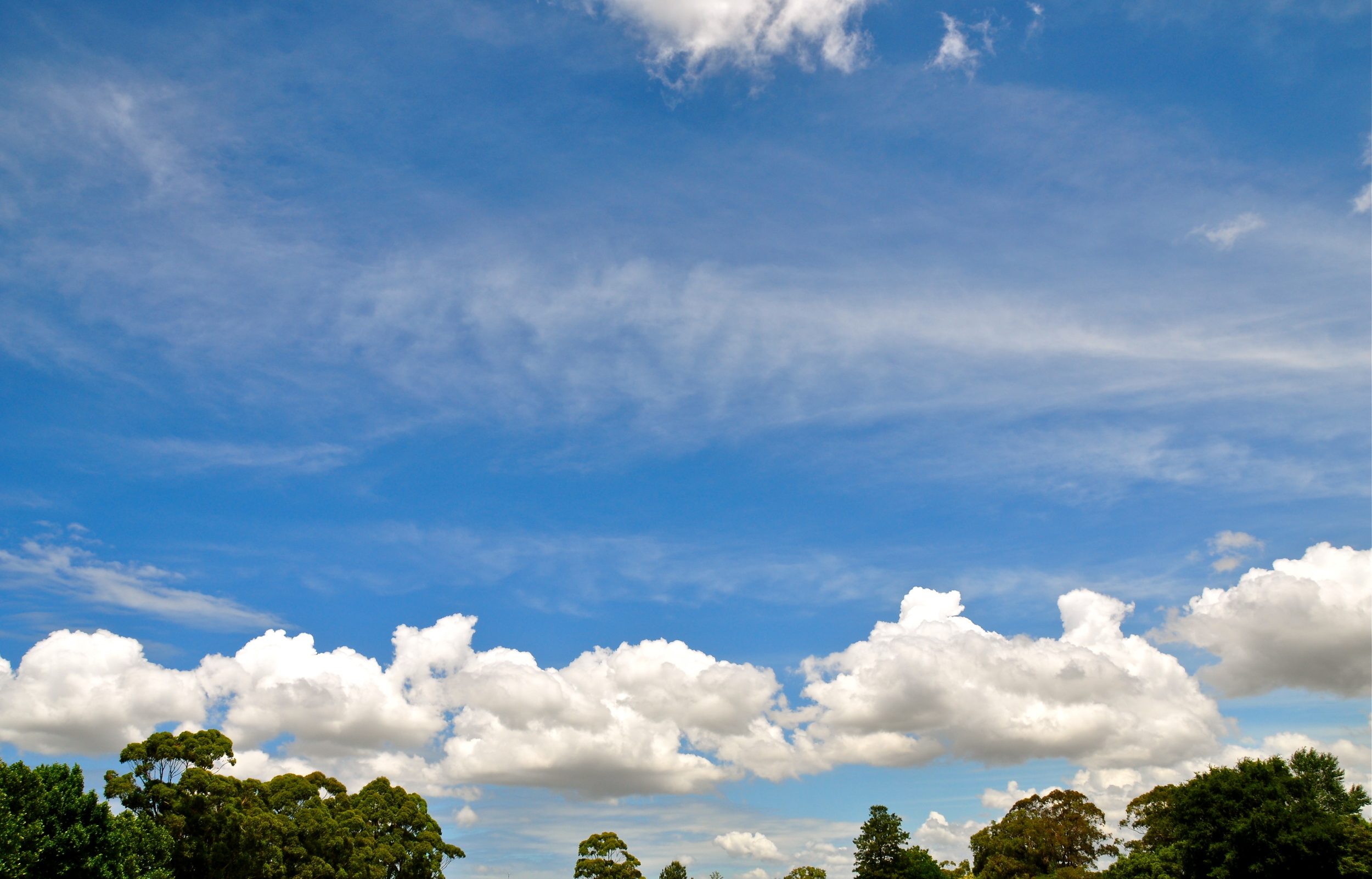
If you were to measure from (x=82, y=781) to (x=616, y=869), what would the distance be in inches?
1796

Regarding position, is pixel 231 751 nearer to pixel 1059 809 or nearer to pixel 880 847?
pixel 880 847

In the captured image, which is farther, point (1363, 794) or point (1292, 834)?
point (1363, 794)

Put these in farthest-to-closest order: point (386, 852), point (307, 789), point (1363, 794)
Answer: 1. point (1363, 794)
2. point (386, 852)
3. point (307, 789)

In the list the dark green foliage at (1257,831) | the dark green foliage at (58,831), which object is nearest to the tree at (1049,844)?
the dark green foliage at (1257,831)

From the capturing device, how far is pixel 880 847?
87812 millimetres

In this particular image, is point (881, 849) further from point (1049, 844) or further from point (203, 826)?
point (203, 826)

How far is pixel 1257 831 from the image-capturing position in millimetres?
55625

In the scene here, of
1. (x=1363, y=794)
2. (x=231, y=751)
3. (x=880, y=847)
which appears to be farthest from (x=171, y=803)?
(x=1363, y=794)

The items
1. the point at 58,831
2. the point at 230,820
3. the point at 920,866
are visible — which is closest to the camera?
the point at 58,831

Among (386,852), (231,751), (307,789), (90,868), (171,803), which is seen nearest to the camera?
(90,868)

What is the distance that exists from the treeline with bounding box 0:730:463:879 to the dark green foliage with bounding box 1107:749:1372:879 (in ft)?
181

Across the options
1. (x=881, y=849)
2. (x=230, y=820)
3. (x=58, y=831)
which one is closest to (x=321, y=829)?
(x=230, y=820)

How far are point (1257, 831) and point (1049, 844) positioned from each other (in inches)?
1444

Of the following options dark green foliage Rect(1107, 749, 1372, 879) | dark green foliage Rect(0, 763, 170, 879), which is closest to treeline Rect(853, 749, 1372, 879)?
dark green foliage Rect(1107, 749, 1372, 879)
